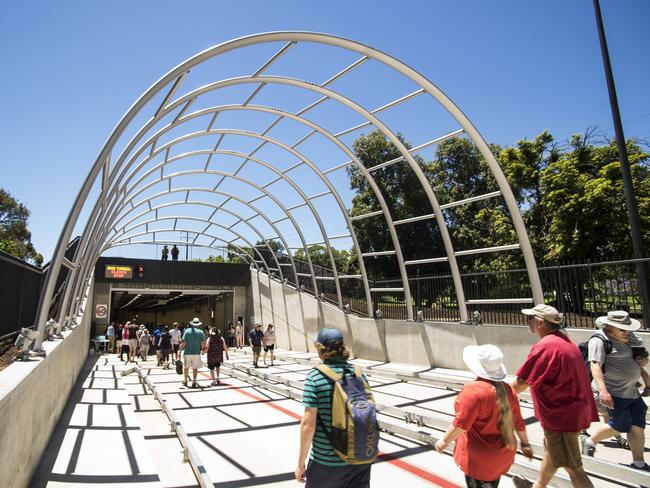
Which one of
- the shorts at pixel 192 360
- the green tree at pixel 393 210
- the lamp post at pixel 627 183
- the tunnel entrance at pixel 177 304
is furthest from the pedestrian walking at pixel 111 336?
the lamp post at pixel 627 183

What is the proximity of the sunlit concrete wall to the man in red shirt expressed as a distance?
5.71 meters

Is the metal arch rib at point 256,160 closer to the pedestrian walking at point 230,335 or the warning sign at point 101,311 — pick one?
the pedestrian walking at point 230,335

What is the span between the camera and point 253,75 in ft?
35.1

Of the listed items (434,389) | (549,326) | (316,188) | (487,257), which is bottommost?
(434,389)

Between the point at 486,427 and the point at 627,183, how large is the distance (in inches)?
308

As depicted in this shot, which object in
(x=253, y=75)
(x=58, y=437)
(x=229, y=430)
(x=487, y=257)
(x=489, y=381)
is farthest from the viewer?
(x=487, y=257)

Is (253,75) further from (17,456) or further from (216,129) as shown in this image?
(17,456)

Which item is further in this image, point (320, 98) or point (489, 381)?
point (320, 98)

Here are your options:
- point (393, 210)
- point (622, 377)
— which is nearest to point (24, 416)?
point (622, 377)

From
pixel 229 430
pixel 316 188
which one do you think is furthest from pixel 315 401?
pixel 316 188

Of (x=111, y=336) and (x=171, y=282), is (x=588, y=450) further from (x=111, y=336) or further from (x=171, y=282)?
(x=171, y=282)

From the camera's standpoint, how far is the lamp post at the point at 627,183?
26.6ft

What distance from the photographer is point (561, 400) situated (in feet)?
11.5

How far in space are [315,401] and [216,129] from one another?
13167 millimetres
